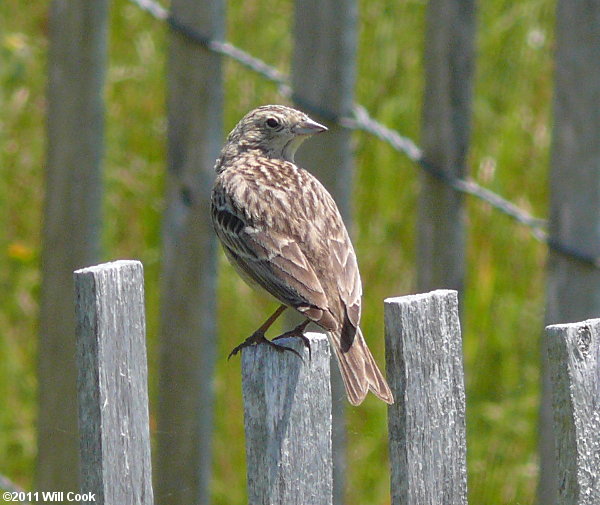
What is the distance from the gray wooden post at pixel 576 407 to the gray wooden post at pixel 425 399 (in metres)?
0.20

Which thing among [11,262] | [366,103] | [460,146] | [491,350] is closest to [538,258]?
[491,350]

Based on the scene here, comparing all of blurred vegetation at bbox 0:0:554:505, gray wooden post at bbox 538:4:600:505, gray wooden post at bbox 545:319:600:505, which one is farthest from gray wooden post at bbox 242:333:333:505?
blurred vegetation at bbox 0:0:554:505

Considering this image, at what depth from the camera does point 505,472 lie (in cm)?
587

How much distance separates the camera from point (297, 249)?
3.52 metres

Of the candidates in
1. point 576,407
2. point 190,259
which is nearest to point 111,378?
point 576,407

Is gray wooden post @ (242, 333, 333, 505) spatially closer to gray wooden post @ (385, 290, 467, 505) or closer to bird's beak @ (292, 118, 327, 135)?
gray wooden post @ (385, 290, 467, 505)

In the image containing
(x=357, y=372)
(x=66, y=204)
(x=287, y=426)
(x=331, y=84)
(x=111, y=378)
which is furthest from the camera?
(x=66, y=204)

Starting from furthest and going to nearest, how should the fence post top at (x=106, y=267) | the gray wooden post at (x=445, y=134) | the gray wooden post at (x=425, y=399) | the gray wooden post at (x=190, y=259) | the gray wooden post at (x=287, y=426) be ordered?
the gray wooden post at (x=190, y=259), the gray wooden post at (x=445, y=134), the gray wooden post at (x=425, y=399), the gray wooden post at (x=287, y=426), the fence post top at (x=106, y=267)

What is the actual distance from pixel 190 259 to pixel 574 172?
1.38 metres

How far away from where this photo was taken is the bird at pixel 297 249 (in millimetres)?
3219

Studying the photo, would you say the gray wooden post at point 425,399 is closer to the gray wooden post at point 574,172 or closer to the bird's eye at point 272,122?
the gray wooden post at point 574,172

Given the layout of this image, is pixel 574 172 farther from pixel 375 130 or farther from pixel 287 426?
pixel 287 426

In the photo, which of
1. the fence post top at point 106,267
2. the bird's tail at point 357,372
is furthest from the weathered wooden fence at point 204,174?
the fence post top at point 106,267

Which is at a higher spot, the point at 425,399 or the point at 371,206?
the point at 371,206
